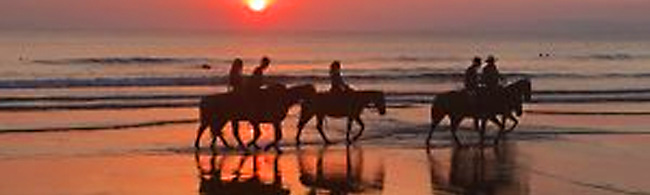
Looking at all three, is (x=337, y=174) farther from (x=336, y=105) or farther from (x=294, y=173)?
(x=336, y=105)

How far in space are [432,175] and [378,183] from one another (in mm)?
1379

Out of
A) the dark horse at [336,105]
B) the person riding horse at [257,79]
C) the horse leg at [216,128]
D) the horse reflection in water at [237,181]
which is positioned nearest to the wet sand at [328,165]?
the horse reflection in water at [237,181]

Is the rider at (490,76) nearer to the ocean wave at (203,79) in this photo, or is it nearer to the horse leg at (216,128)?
the horse leg at (216,128)

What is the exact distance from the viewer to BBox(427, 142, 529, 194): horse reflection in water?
15.5m

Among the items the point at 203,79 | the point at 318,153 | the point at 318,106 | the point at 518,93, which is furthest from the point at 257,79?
the point at 203,79

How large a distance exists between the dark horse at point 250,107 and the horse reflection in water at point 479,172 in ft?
9.00

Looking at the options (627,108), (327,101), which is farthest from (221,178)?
(627,108)

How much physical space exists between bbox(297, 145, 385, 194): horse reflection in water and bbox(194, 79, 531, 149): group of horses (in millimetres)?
968

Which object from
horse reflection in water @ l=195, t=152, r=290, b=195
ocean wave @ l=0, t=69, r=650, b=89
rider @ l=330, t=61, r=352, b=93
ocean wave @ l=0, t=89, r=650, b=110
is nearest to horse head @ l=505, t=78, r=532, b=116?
rider @ l=330, t=61, r=352, b=93

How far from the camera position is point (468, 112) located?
21.6m

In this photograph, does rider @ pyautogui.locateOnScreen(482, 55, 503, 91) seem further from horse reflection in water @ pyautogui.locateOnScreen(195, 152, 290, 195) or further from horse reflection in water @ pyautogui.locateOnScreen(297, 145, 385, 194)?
horse reflection in water @ pyautogui.locateOnScreen(195, 152, 290, 195)

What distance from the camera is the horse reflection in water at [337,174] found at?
15.2 meters

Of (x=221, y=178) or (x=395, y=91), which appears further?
(x=395, y=91)

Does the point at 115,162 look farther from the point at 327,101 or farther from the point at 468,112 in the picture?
the point at 468,112
